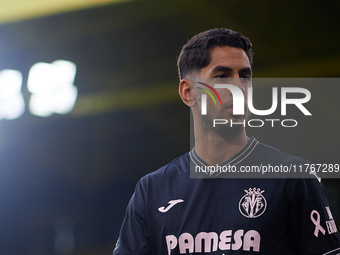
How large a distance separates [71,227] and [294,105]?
1.75 m

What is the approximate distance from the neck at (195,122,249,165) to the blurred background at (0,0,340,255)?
1.92 ft

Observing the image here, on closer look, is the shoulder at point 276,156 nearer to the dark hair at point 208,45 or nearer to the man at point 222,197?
the man at point 222,197

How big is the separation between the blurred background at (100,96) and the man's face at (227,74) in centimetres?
→ 66

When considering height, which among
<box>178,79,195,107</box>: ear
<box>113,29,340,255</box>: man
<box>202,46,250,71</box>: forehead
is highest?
<box>202,46,250,71</box>: forehead

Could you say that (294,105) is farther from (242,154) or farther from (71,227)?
(71,227)

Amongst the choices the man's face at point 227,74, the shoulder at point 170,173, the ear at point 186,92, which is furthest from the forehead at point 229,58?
the shoulder at point 170,173

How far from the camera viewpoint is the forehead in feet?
4.71

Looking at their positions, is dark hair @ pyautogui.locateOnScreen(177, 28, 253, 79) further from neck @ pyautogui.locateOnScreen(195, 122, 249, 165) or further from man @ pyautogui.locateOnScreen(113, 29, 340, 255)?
neck @ pyautogui.locateOnScreen(195, 122, 249, 165)

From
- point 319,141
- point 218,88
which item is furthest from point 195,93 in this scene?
point 319,141

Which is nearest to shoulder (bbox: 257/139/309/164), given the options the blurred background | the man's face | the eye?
the man's face

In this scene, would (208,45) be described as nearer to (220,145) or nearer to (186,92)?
(186,92)

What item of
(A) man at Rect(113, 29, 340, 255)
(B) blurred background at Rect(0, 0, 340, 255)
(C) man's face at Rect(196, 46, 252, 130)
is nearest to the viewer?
(A) man at Rect(113, 29, 340, 255)

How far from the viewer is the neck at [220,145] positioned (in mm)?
1465

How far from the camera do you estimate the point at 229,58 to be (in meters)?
1.44
